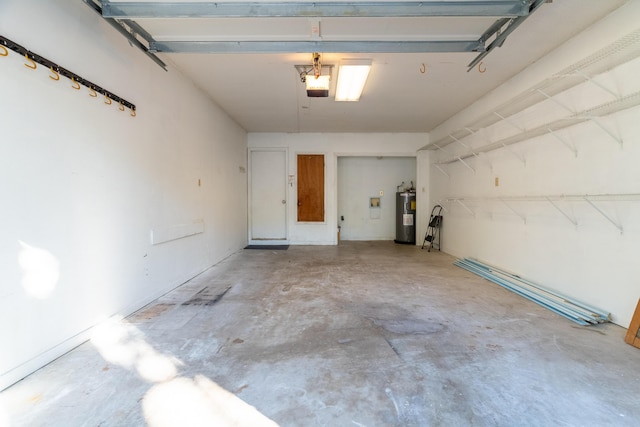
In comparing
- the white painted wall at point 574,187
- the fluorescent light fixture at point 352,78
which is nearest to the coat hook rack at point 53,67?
the fluorescent light fixture at point 352,78

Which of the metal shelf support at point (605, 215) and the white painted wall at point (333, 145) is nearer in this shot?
the metal shelf support at point (605, 215)

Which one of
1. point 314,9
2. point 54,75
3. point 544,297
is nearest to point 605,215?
point 544,297

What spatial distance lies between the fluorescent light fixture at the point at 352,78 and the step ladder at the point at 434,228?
3602mm

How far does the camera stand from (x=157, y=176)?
333cm

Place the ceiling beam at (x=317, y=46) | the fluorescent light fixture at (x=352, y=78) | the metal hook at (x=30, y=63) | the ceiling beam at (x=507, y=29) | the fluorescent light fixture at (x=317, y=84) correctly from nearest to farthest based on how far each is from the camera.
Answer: the metal hook at (x=30, y=63) < the ceiling beam at (x=507, y=29) < the ceiling beam at (x=317, y=46) < the fluorescent light fixture at (x=352, y=78) < the fluorescent light fixture at (x=317, y=84)

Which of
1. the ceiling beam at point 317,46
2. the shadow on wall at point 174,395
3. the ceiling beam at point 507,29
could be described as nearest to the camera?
the shadow on wall at point 174,395

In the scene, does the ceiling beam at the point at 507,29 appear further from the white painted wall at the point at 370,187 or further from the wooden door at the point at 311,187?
the white painted wall at the point at 370,187

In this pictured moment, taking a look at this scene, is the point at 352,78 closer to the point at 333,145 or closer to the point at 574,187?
the point at 574,187

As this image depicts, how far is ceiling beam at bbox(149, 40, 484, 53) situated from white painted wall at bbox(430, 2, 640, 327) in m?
1.12

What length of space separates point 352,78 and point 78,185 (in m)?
3.28

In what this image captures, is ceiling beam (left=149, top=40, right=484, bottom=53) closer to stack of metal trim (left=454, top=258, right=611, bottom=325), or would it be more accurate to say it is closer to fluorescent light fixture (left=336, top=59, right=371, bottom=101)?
fluorescent light fixture (left=336, top=59, right=371, bottom=101)

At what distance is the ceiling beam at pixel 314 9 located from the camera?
2289mm

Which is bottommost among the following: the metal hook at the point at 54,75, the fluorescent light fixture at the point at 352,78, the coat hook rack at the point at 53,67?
the metal hook at the point at 54,75

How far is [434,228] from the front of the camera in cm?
693
